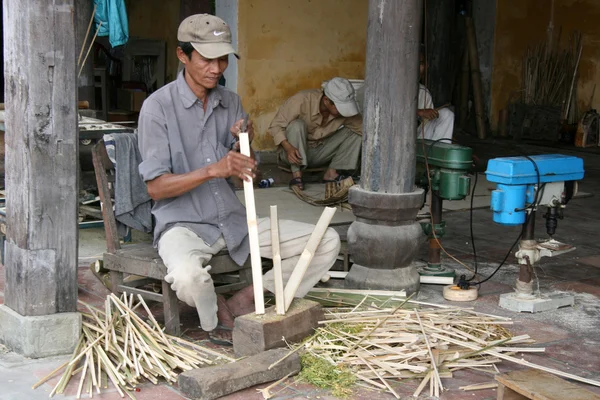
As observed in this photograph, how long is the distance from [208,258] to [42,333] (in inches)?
33.3

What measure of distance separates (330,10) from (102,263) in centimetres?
561

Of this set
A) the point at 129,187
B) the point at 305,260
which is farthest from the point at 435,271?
the point at 129,187

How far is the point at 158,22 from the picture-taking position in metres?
12.6

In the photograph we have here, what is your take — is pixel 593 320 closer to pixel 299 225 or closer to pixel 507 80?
pixel 299 225

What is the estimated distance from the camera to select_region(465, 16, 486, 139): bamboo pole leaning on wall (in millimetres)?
11820

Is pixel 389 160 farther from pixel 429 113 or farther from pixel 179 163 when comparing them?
pixel 429 113

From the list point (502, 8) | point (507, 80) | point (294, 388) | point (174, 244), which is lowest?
point (294, 388)

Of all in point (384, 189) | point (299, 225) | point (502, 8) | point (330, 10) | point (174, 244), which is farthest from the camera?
point (502, 8)

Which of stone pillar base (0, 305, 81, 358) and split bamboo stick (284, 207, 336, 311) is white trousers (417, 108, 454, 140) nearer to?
split bamboo stick (284, 207, 336, 311)

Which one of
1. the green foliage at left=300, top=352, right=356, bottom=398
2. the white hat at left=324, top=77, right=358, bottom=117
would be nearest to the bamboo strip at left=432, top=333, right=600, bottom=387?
the green foliage at left=300, top=352, right=356, bottom=398

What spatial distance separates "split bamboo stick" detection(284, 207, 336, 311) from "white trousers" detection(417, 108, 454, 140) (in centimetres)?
286

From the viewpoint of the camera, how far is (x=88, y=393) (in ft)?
11.6

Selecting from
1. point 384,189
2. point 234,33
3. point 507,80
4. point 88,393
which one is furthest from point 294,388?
point 507,80

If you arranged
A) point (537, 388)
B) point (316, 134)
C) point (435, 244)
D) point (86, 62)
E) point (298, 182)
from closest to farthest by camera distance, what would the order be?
point (537, 388), point (435, 244), point (298, 182), point (316, 134), point (86, 62)
